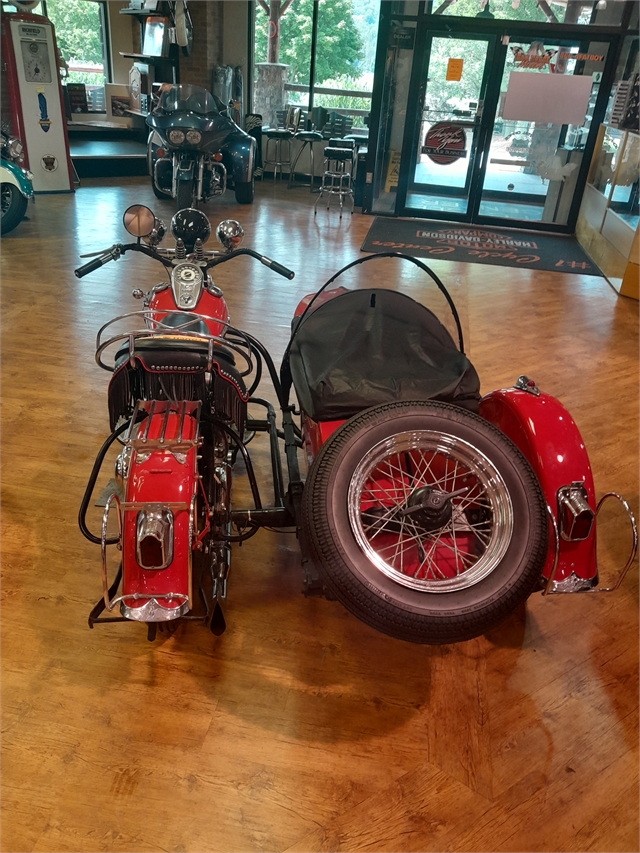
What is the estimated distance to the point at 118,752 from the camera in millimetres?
1604

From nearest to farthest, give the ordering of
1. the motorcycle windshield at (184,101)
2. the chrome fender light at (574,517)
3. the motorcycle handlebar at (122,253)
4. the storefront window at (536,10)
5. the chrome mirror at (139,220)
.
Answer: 1. the chrome fender light at (574,517)
2. the motorcycle handlebar at (122,253)
3. the chrome mirror at (139,220)
4. the motorcycle windshield at (184,101)
5. the storefront window at (536,10)

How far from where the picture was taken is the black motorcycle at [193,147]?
22.5ft

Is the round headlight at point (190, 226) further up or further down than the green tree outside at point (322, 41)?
further down

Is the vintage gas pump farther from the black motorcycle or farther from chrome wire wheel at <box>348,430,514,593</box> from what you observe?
chrome wire wheel at <box>348,430,514,593</box>

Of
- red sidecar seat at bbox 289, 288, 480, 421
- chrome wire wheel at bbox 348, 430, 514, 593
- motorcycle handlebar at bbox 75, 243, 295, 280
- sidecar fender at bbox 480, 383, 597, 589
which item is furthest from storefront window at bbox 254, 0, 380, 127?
chrome wire wheel at bbox 348, 430, 514, 593

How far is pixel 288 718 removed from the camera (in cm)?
172

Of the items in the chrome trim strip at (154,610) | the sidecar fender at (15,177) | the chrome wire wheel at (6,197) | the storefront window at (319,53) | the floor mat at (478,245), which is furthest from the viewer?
the storefront window at (319,53)

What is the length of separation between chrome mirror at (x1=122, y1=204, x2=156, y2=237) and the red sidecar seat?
84 cm

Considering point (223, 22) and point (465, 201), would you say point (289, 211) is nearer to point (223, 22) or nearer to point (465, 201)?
point (465, 201)

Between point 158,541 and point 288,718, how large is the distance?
2.15 feet

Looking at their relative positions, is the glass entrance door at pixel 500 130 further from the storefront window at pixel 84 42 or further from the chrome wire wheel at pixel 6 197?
the storefront window at pixel 84 42

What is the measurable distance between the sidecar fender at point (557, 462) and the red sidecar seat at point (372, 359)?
0.17 meters

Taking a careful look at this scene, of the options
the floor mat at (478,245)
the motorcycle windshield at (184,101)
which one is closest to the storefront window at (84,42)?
the motorcycle windshield at (184,101)

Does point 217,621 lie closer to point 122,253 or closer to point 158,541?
point 158,541
